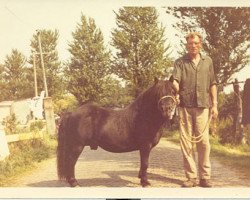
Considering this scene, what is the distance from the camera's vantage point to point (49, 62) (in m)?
2.84

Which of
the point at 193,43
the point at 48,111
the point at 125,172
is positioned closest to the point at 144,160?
the point at 125,172

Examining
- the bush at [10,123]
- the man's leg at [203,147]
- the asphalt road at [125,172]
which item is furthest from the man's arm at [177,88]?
the bush at [10,123]

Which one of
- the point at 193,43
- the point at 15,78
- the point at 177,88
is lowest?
the point at 177,88

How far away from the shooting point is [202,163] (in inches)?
108

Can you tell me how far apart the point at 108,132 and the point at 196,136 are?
0.51 m

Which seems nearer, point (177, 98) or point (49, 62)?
point (177, 98)

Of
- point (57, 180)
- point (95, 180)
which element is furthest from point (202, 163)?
point (57, 180)

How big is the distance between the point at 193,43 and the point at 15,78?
42.6 inches

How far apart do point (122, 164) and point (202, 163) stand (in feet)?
1.54

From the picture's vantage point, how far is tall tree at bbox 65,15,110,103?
279 centimetres

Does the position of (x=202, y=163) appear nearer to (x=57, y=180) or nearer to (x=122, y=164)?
(x=122, y=164)

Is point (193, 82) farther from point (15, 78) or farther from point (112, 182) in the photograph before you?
point (15, 78)

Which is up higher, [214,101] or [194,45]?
[194,45]

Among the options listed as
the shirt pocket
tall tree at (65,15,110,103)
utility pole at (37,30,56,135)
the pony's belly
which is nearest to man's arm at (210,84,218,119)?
the shirt pocket
